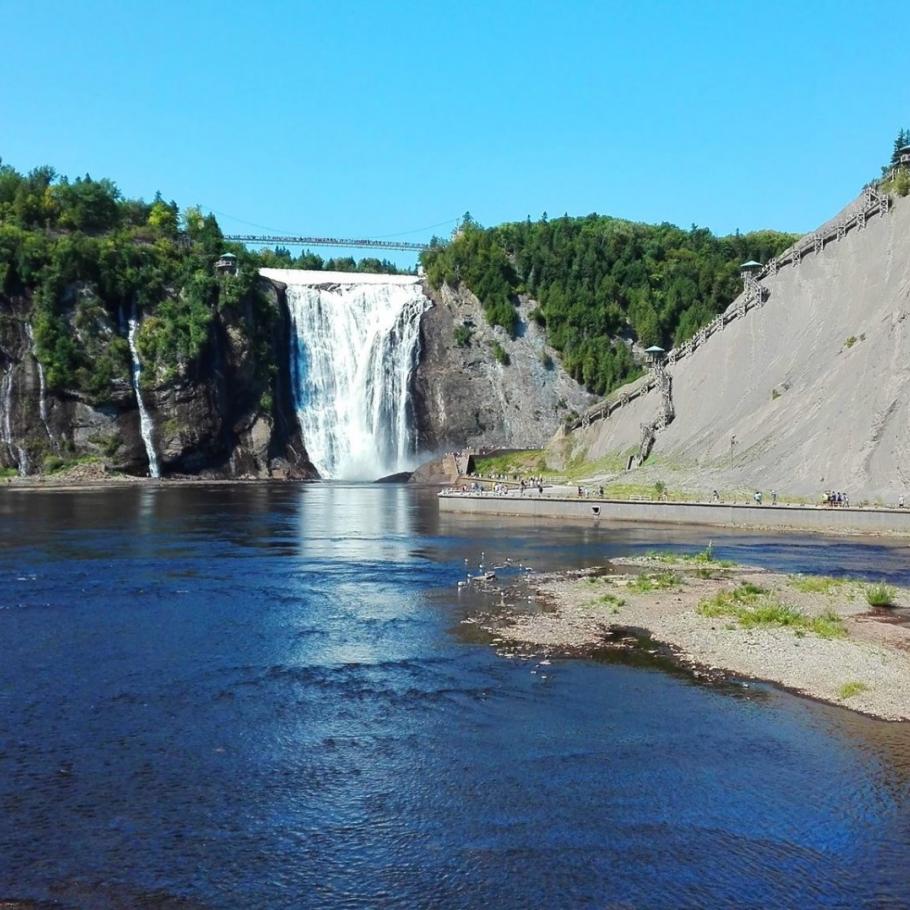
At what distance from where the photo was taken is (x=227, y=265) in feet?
374

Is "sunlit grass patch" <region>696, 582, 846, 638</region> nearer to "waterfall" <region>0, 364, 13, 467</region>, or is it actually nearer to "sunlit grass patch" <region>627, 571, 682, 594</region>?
"sunlit grass patch" <region>627, 571, 682, 594</region>

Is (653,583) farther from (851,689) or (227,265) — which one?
(227,265)

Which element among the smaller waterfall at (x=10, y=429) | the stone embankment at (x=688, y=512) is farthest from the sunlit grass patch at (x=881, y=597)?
the smaller waterfall at (x=10, y=429)

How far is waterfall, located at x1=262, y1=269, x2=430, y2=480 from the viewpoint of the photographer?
113 metres

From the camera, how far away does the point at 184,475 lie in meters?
104

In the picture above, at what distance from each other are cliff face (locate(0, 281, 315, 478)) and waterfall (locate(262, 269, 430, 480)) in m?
3.09

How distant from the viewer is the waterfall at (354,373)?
11256 cm

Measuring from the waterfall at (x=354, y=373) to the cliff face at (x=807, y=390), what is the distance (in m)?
33.4

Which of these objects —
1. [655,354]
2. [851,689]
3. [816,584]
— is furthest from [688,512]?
[851,689]

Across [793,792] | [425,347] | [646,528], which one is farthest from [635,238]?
[793,792]

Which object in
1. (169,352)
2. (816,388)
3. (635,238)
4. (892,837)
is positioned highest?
(635,238)

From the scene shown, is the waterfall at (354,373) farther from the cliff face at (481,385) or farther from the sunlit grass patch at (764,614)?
the sunlit grass patch at (764,614)

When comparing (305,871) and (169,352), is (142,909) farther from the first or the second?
(169,352)

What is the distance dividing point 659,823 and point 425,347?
107m
